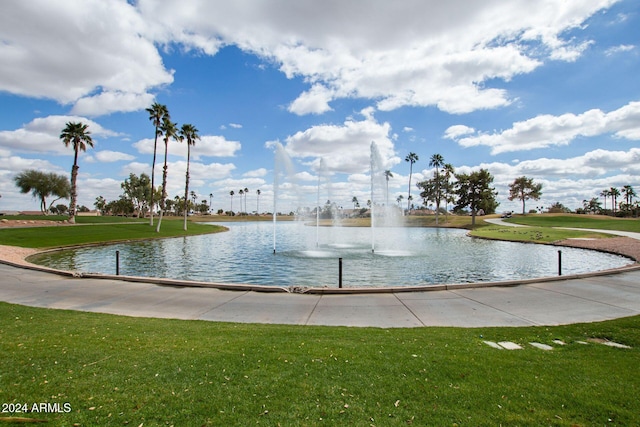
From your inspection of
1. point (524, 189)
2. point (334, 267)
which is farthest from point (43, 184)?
point (524, 189)

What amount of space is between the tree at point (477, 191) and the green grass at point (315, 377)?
242ft

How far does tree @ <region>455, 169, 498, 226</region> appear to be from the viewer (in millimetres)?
73625

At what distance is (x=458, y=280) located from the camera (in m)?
15.3

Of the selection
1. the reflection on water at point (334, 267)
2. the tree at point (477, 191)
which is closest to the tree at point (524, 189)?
the tree at point (477, 191)

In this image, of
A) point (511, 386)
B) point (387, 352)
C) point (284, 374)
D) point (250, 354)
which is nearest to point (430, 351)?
point (387, 352)

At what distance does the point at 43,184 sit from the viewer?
274 feet

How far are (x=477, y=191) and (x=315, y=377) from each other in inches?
3125

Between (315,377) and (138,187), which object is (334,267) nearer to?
(315,377)

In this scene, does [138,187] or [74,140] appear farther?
[138,187]

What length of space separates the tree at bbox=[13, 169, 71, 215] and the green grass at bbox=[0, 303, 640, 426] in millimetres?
101653

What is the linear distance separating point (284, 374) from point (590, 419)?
382 cm

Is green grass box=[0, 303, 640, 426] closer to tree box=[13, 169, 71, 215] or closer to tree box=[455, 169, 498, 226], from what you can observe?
tree box=[455, 169, 498, 226]

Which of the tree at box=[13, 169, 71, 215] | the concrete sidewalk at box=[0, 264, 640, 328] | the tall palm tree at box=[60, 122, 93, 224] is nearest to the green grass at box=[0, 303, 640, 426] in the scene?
the concrete sidewalk at box=[0, 264, 640, 328]

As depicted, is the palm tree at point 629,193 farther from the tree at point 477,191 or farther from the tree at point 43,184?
the tree at point 43,184
